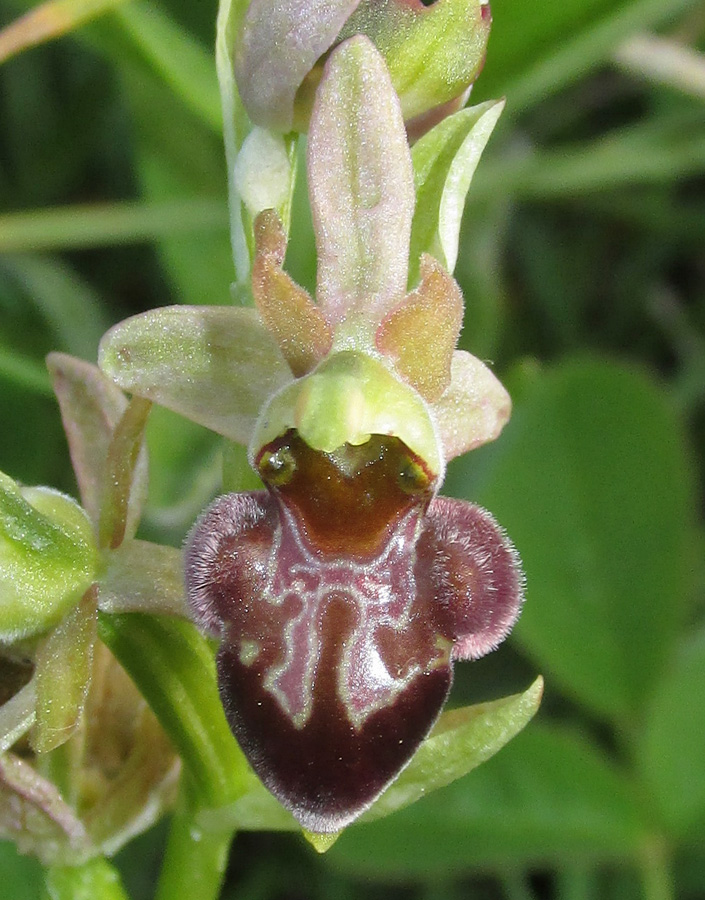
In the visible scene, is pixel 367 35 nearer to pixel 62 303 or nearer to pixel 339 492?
pixel 339 492

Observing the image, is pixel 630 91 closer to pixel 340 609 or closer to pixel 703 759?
pixel 703 759

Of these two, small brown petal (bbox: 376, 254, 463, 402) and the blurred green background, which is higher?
small brown petal (bbox: 376, 254, 463, 402)

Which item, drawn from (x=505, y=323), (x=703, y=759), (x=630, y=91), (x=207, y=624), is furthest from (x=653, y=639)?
(x=630, y=91)

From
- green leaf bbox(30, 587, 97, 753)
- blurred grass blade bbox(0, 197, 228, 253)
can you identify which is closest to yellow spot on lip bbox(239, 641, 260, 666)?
green leaf bbox(30, 587, 97, 753)

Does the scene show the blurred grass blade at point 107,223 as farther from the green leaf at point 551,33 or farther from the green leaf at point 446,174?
the green leaf at point 446,174

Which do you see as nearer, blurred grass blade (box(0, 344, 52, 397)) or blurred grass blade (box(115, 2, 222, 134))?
Answer: blurred grass blade (box(0, 344, 52, 397))

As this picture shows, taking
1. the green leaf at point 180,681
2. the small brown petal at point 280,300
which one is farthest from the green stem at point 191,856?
the small brown petal at point 280,300

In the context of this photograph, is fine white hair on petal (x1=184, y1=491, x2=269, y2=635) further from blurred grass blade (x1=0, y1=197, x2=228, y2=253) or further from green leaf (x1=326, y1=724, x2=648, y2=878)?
blurred grass blade (x1=0, y1=197, x2=228, y2=253)
